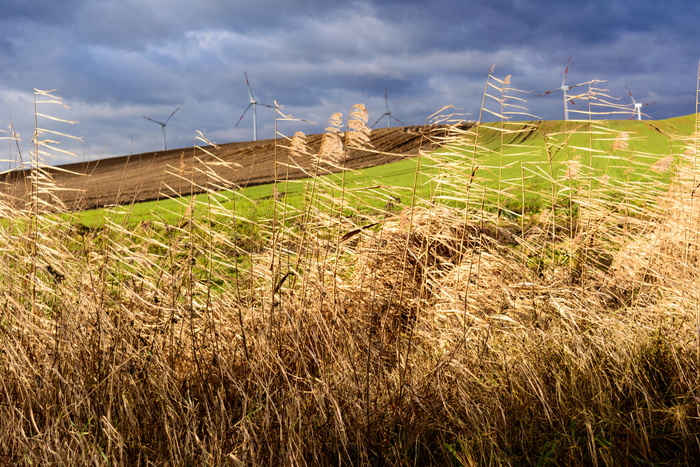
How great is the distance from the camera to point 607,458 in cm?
258

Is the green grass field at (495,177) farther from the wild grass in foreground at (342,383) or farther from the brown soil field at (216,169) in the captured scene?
the brown soil field at (216,169)

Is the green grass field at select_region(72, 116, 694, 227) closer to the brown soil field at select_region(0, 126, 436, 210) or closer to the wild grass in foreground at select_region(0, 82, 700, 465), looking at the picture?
the wild grass in foreground at select_region(0, 82, 700, 465)

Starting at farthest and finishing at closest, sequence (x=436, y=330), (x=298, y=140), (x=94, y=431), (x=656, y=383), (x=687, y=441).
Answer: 1. (x=436, y=330)
2. (x=298, y=140)
3. (x=656, y=383)
4. (x=94, y=431)
5. (x=687, y=441)

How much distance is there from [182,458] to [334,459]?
0.74 meters

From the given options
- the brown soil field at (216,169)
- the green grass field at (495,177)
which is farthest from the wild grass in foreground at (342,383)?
A: the brown soil field at (216,169)

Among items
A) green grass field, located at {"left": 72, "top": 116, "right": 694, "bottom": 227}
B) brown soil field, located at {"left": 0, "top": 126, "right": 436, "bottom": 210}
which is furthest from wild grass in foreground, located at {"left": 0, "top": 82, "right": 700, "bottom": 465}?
brown soil field, located at {"left": 0, "top": 126, "right": 436, "bottom": 210}

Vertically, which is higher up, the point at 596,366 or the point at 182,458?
the point at 596,366

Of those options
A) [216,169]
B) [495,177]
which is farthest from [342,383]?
[216,169]

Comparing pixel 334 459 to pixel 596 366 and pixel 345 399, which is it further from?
pixel 596 366

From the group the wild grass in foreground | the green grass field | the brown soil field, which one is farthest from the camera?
the brown soil field

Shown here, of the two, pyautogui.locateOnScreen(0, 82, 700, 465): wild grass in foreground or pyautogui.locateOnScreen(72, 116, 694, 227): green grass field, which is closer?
pyautogui.locateOnScreen(0, 82, 700, 465): wild grass in foreground

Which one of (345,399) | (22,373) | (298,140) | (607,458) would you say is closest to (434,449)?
(345,399)

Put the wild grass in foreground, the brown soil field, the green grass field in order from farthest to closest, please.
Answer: the brown soil field, the green grass field, the wild grass in foreground

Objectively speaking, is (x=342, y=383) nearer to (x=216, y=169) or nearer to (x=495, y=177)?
(x=495, y=177)
